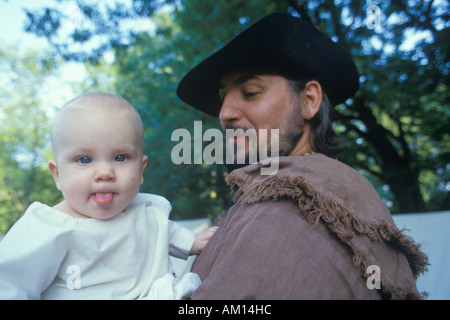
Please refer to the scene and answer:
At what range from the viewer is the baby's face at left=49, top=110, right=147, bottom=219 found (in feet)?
4.26

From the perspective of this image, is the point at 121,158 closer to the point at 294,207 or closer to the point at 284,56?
the point at 294,207

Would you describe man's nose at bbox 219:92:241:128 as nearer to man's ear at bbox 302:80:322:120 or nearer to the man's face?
the man's face

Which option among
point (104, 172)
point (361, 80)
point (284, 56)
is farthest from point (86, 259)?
point (361, 80)

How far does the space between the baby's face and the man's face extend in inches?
30.9

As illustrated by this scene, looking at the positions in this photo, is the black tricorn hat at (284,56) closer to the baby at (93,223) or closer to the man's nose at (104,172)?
the baby at (93,223)

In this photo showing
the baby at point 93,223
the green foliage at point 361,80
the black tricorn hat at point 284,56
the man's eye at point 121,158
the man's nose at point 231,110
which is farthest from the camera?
the green foliage at point 361,80

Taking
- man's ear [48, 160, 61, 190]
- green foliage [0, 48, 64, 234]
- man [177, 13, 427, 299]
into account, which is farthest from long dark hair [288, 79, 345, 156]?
green foliage [0, 48, 64, 234]

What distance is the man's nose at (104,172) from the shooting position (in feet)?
4.25

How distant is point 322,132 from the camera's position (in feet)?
6.89

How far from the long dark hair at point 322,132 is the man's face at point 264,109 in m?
0.11

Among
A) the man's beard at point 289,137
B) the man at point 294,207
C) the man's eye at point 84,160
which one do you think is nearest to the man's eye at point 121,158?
the man's eye at point 84,160

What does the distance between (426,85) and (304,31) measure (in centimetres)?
394

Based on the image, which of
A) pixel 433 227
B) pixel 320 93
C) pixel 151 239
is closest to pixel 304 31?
pixel 320 93
